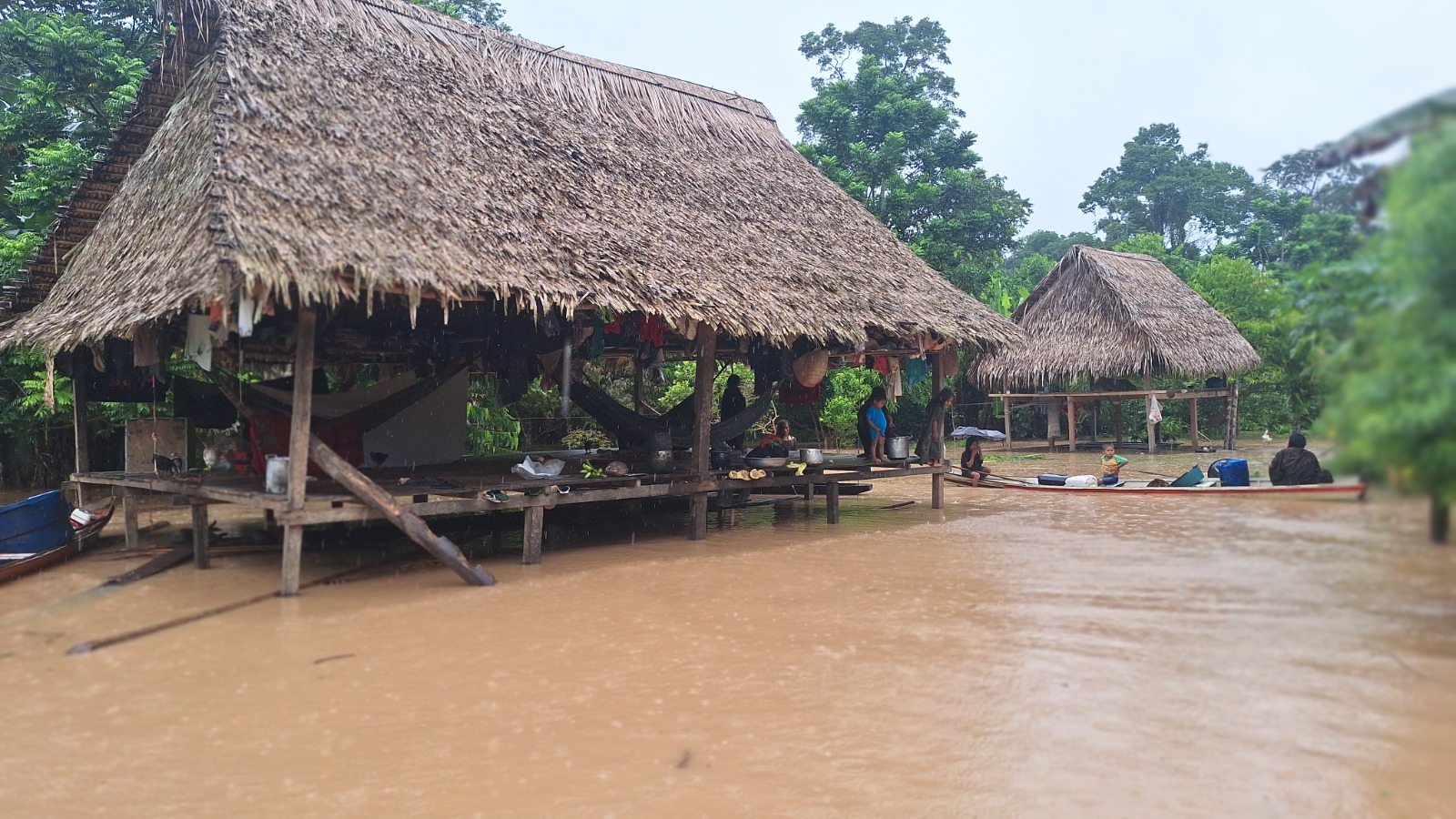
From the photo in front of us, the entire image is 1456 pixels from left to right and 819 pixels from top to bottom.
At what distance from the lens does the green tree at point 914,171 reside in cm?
1895

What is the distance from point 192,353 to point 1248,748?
6395 millimetres

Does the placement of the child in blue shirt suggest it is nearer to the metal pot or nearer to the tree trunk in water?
the metal pot

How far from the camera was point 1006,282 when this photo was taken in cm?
2411

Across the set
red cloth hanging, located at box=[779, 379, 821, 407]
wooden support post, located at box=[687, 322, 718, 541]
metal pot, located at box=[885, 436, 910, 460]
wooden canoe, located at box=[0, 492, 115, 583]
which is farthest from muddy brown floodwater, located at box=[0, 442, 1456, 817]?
red cloth hanging, located at box=[779, 379, 821, 407]

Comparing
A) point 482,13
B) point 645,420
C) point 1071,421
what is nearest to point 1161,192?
point 1071,421

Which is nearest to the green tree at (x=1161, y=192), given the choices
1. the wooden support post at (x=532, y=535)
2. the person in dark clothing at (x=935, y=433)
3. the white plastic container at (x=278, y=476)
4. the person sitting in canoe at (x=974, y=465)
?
the person sitting in canoe at (x=974, y=465)

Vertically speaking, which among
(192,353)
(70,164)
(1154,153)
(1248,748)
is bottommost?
(1248,748)

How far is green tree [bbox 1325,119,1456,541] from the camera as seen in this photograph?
1080 mm

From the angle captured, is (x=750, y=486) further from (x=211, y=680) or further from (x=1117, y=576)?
(x=211, y=680)

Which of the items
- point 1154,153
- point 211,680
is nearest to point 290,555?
point 211,680

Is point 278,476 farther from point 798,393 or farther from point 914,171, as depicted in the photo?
point 914,171

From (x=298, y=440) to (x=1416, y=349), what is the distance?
593cm

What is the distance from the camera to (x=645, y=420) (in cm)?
872

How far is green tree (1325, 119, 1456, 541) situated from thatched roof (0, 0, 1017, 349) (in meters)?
5.28
